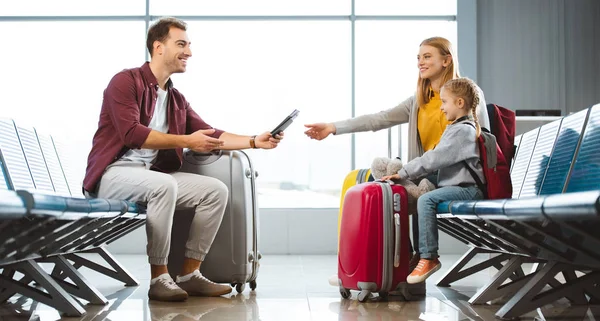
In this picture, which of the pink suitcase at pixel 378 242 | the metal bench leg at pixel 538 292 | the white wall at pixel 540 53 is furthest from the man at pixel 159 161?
the white wall at pixel 540 53

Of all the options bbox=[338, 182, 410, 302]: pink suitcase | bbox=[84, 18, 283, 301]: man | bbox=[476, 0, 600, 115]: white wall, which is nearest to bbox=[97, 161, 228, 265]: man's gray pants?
bbox=[84, 18, 283, 301]: man

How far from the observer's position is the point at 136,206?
3445mm

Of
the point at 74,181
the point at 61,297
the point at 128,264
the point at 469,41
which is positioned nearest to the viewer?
the point at 61,297

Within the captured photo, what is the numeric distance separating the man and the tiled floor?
0.61 feet

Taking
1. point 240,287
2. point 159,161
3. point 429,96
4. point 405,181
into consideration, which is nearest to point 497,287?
point 405,181

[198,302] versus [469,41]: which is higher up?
[469,41]

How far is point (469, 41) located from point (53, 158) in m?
4.21

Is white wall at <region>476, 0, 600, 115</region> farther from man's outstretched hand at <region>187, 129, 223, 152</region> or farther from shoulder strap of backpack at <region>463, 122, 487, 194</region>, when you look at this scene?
man's outstretched hand at <region>187, 129, 223, 152</region>

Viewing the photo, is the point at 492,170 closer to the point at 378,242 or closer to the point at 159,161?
the point at 378,242

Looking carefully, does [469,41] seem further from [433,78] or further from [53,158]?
[53,158]

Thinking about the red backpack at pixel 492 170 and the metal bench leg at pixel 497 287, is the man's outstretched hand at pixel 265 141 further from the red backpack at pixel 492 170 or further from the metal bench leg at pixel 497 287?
the metal bench leg at pixel 497 287

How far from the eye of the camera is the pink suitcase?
3.44 metres

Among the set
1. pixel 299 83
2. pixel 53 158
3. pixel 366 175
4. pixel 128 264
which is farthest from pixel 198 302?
pixel 299 83

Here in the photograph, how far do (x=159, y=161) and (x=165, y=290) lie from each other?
27.7 inches
